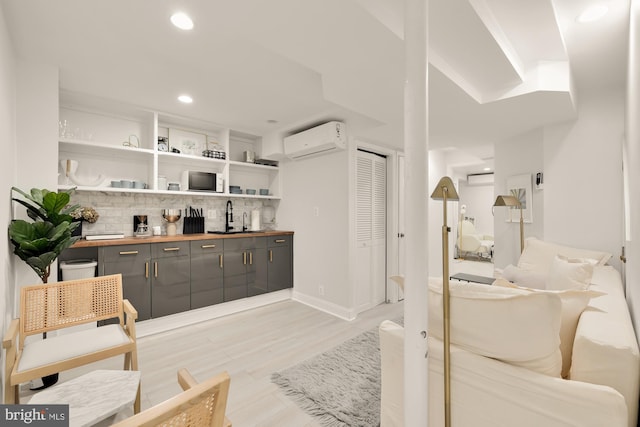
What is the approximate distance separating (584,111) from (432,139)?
1488mm

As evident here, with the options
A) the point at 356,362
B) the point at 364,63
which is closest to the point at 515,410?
the point at 356,362

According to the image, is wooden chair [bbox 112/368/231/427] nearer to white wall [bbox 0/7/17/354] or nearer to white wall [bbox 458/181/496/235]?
white wall [bbox 0/7/17/354]

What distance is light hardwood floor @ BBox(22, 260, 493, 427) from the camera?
1846 mm

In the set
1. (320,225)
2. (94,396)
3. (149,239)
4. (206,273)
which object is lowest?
(94,396)

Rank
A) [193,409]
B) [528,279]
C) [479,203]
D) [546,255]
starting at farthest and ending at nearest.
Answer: [479,203] < [546,255] < [528,279] < [193,409]

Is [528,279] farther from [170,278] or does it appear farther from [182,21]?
[170,278]

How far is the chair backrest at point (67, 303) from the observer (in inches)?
70.1

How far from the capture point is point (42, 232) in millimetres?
1964

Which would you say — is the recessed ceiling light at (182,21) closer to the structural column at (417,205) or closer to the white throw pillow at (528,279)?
the structural column at (417,205)

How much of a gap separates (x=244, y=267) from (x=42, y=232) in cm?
203

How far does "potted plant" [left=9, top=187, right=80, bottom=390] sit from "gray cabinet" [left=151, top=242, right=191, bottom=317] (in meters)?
0.93

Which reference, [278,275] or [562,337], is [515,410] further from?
[278,275]

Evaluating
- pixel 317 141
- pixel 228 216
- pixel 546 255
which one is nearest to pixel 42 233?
pixel 228 216

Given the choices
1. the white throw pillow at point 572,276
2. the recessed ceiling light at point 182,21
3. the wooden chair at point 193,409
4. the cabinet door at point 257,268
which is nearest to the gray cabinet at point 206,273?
the cabinet door at point 257,268
